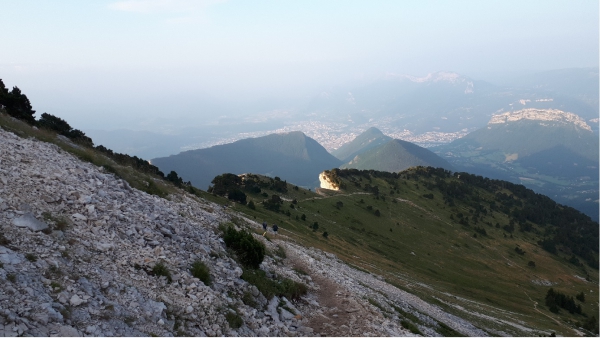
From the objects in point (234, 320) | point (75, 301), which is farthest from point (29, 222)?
point (234, 320)

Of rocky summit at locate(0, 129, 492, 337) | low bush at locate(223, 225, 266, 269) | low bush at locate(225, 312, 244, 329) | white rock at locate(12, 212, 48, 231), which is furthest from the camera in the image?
low bush at locate(223, 225, 266, 269)

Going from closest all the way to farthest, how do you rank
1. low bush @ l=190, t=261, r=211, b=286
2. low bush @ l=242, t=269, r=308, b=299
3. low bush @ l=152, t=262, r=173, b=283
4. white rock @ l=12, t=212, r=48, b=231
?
white rock @ l=12, t=212, r=48, b=231
low bush @ l=152, t=262, r=173, b=283
low bush @ l=190, t=261, r=211, b=286
low bush @ l=242, t=269, r=308, b=299

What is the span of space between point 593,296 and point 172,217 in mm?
126242

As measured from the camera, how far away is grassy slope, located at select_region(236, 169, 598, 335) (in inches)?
2359

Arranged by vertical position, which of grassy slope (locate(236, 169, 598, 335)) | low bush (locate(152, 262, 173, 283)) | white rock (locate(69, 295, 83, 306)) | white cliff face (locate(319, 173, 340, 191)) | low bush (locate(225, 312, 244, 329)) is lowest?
grassy slope (locate(236, 169, 598, 335))

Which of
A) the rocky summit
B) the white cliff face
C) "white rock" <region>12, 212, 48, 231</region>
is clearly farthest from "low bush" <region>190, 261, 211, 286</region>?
the white cliff face

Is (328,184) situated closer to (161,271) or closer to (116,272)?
(161,271)

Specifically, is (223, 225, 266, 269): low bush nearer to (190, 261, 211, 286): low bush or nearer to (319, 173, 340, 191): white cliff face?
(190, 261, 211, 286): low bush

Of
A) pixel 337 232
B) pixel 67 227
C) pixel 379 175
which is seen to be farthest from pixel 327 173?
pixel 67 227

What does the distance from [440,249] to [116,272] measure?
327 ft

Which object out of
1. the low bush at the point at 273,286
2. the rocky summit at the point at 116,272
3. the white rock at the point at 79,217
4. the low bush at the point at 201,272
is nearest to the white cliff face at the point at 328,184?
the rocky summit at the point at 116,272

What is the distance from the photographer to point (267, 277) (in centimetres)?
1812

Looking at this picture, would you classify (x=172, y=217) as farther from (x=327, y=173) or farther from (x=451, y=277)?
(x=327, y=173)

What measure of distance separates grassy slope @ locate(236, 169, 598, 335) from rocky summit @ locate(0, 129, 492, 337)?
3368cm
